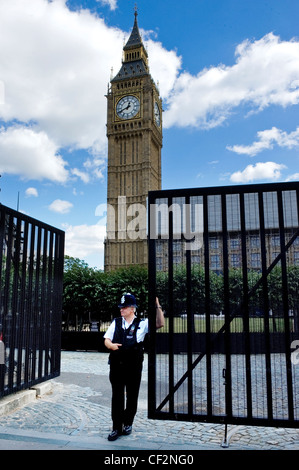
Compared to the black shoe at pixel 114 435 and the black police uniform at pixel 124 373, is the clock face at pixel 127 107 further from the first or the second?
the black shoe at pixel 114 435

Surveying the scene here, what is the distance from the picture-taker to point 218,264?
202 inches

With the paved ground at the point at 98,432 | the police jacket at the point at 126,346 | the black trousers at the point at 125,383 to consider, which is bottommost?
the paved ground at the point at 98,432

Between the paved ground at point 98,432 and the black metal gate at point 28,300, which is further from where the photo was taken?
the black metal gate at point 28,300

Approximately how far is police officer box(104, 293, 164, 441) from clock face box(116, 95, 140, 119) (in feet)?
214

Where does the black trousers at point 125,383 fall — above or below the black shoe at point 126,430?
above

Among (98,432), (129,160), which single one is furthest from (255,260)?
(129,160)

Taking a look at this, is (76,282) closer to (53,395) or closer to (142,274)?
(142,274)

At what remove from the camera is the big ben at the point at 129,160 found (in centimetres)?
6475

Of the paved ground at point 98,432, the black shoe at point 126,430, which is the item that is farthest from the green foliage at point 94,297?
the black shoe at point 126,430

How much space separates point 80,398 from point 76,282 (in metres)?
11.1

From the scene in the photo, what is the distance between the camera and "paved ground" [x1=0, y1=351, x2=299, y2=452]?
4.42 m

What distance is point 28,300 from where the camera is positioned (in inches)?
267
